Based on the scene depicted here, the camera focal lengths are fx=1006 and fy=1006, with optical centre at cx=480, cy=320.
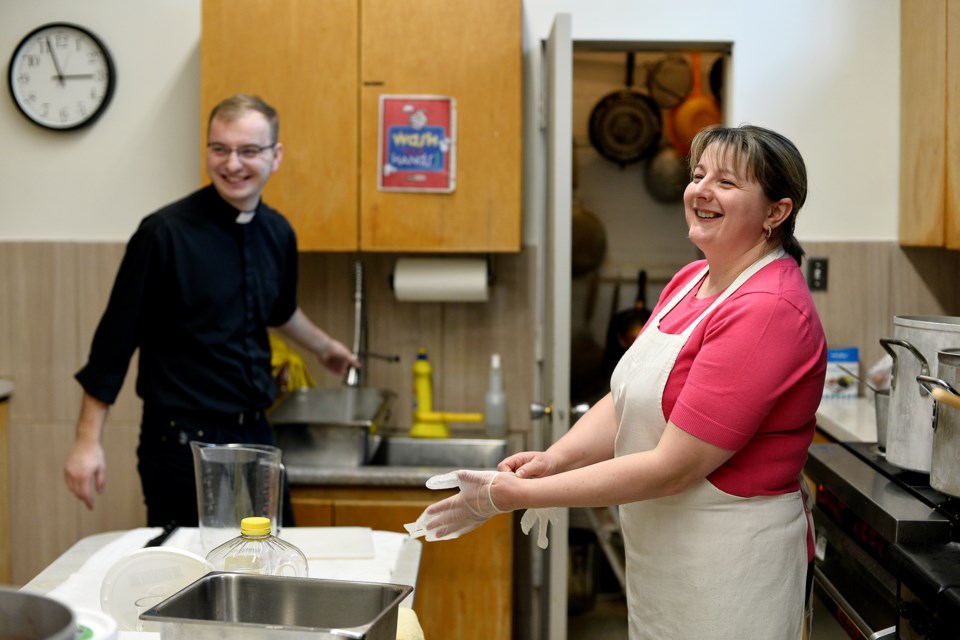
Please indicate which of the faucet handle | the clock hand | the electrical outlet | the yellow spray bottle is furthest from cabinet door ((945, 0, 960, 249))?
the clock hand

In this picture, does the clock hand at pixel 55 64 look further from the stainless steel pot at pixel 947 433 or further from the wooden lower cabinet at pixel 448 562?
the stainless steel pot at pixel 947 433

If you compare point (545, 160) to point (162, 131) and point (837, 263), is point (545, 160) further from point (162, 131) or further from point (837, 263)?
point (162, 131)

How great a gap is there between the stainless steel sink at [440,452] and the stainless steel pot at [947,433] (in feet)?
4.80

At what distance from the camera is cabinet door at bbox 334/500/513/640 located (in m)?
2.69

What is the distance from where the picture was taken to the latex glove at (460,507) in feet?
5.04

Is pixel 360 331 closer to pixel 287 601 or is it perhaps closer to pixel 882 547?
pixel 882 547

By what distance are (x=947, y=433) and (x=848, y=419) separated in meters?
0.99

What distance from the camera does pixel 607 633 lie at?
11.4 feet

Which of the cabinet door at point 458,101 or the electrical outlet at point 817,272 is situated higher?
the cabinet door at point 458,101

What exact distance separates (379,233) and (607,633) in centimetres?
162

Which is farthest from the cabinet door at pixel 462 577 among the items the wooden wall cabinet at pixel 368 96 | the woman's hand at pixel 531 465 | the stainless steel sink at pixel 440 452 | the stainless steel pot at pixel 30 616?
the stainless steel pot at pixel 30 616

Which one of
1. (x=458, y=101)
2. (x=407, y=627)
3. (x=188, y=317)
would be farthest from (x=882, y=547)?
(x=458, y=101)

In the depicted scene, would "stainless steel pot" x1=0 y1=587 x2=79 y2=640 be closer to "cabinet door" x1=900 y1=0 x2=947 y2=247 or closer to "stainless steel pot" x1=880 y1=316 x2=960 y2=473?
"stainless steel pot" x1=880 y1=316 x2=960 y2=473

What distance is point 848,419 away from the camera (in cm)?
262
